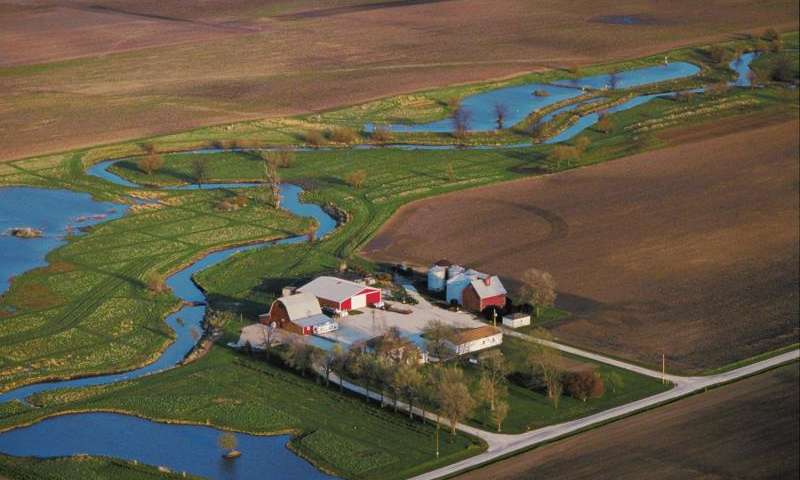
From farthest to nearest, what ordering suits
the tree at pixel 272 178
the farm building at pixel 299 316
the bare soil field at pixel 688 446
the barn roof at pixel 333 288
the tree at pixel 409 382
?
the tree at pixel 272 178 → the barn roof at pixel 333 288 → the farm building at pixel 299 316 → the tree at pixel 409 382 → the bare soil field at pixel 688 446

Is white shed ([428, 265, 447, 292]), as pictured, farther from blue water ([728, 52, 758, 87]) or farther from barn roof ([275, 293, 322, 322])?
blue water ([728, 52, 758, 87])

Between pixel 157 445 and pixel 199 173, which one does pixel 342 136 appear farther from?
pixel 157 445

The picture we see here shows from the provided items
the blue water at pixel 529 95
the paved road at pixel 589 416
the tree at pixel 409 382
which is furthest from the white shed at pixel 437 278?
the blue water at pixel 529 95

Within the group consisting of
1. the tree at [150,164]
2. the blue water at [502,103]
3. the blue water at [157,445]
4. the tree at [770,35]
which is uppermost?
the tree at [770,35]

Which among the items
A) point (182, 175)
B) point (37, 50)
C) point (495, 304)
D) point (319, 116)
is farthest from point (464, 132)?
point (495, 304)

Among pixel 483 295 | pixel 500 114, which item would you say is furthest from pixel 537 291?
pixel 500 114

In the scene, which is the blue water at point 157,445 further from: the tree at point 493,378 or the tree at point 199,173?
the tree at point 199,173

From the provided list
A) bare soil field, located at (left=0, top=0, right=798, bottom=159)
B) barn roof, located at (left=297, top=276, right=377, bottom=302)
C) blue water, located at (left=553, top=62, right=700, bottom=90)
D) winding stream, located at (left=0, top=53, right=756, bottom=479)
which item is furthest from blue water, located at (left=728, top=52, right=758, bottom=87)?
barn roof, located at (left=297, top=276, right=377, bottom=302)
